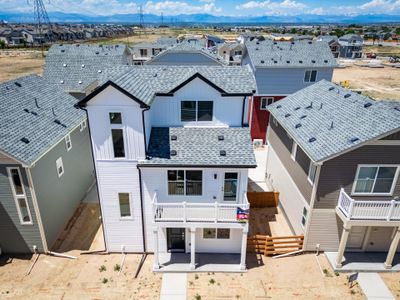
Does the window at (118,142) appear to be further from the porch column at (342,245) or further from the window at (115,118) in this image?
the porch column at (342,245)

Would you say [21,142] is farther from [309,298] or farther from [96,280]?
[309,298]

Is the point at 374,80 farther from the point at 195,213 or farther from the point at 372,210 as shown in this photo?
the point at 195,213

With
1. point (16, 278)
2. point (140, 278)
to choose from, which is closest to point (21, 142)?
point (16, 278)

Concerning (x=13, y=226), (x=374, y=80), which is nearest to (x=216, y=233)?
(x=13, y=226)

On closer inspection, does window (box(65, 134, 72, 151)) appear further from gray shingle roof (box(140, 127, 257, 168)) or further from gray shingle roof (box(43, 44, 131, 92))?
gray shingle roof (box(43, 44, 131, 92))

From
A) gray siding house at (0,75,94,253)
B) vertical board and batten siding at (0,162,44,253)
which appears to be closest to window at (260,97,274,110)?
gray siding house at (0,75,94,253)

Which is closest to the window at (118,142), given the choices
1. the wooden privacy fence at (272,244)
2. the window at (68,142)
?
the window at (68,142)
